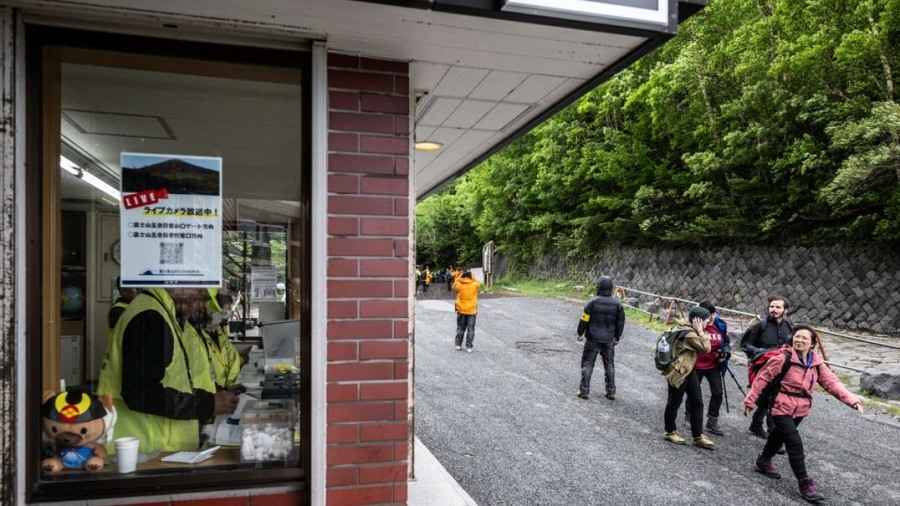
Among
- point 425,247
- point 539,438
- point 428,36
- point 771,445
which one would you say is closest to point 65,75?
point 428,36

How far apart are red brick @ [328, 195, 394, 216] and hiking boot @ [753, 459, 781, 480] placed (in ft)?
15.1

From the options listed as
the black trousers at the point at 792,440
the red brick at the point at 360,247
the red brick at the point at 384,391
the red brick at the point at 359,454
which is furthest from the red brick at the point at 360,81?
the black trousers at the point at 792,440

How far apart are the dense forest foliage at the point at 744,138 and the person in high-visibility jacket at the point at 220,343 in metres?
12.5

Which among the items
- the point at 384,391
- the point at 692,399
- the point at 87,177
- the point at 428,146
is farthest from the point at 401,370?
the point at 692,399

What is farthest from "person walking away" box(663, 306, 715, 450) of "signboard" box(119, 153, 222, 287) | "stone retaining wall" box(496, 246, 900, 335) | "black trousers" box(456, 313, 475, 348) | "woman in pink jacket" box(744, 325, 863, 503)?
"stone retaining wall" box(496, 246, 900, 335)

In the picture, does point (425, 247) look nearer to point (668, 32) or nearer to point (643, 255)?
point (643, 255)

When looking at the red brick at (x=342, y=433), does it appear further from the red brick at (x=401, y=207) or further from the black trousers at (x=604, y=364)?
the black trousers at (x=604, y=364)

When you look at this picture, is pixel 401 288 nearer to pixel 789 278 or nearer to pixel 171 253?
pixel 171 253

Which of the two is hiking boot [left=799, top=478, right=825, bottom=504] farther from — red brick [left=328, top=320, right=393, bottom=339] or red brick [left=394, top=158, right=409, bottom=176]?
red brick [left=394, top=158, right=409, bottom=176]

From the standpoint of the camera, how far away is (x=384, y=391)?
2777mm

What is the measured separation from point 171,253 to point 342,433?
3.79 ft

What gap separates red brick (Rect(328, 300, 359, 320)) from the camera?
271 centimetres

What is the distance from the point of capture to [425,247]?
150ft

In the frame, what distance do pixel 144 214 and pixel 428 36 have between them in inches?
60.6
